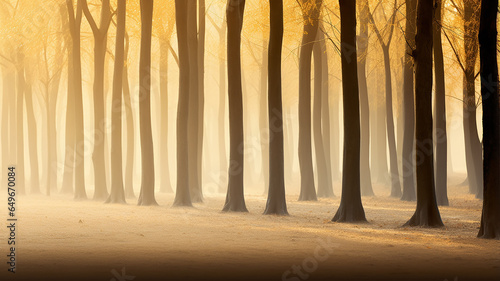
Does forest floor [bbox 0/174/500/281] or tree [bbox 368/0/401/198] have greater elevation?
tree [bbox 368/0/401/198]

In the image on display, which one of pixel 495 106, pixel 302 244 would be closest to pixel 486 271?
pixel 302 244

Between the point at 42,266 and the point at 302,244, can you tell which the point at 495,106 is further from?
the point at 42,266

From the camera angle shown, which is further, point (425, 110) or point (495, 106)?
point (425, 110)

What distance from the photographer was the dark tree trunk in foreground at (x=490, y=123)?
14.5 meters

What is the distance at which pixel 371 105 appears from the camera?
41031 millimetres

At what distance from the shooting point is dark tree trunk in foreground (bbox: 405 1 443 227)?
17.1m

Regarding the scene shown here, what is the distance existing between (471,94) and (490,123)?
43.4 feet

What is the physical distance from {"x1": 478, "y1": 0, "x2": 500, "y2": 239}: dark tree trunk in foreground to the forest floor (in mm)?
707

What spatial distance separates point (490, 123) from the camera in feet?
47.6

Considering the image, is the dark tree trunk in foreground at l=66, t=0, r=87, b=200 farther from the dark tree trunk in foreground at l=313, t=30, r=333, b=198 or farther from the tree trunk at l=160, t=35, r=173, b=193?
the dark tree trunk in foreground at l=313, t=30, r=333, b=198

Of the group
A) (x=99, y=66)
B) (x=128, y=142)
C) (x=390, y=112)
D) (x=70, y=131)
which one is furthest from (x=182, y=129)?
(x=70, y=131)

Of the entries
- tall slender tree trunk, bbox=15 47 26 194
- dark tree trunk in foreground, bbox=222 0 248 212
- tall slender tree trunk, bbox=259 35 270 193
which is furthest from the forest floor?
tall slender tree trunk, bbox=259 35 270 193

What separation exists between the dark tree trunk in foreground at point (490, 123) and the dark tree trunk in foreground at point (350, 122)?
15.0 feet

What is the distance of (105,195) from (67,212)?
20.9ft
